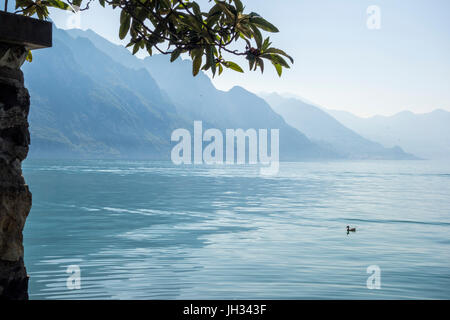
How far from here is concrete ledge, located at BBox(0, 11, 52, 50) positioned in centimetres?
324

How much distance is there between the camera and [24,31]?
3.31m

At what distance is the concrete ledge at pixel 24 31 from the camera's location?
3.24m

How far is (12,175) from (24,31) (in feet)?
3.09

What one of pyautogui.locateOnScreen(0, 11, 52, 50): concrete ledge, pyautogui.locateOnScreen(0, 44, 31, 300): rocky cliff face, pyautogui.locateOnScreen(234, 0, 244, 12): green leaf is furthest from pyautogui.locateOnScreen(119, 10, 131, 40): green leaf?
pyautogui.locateOnScreen(234, 0, 244, 12): green leaf

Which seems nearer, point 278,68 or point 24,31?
point 24,31

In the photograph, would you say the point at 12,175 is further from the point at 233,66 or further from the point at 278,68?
the point at 278,68

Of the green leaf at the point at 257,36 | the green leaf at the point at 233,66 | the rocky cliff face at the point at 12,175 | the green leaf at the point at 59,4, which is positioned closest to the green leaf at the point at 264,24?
the green leaf at the point at 257,36

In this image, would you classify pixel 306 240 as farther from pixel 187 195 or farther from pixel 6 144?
pixel 187 195

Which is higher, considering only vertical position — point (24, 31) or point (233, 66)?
point (24, 31)

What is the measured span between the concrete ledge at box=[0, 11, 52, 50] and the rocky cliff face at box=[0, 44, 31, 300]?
0.50ft

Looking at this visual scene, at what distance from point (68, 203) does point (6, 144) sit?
4253 centimetres

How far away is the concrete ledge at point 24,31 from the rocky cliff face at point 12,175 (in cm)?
15

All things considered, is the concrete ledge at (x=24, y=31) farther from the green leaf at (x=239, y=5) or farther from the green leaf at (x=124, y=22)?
the green leaf at (x=239, y=5)

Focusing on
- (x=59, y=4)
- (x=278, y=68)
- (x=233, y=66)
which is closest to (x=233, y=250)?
(x=59, y=4)
